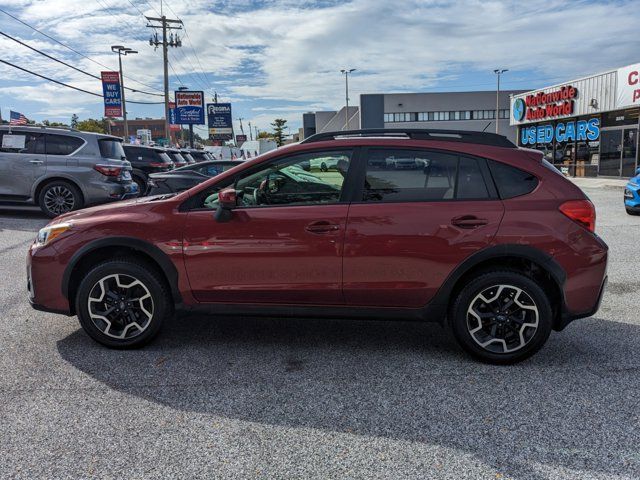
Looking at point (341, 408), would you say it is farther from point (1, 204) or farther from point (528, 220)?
point (1, 204)

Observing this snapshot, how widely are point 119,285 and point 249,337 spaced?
1.16m

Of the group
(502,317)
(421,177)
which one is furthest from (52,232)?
(502,317)

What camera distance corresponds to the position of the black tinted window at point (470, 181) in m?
3.89

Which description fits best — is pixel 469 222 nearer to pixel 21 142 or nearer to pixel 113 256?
pixel 113 256

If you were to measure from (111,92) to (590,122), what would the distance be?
29322 mm

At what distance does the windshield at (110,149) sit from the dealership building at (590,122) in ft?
69.8

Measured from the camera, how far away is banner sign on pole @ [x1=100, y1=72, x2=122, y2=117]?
35.3m

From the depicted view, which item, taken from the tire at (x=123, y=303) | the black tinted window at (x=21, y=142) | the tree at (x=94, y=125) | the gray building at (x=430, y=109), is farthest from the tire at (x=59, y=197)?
the tree at (x=94, y=125)

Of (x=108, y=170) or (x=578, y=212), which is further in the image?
(x=108, y=170)

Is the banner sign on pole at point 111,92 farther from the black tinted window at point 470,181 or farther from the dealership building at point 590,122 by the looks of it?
the black tinted window at point 470,181

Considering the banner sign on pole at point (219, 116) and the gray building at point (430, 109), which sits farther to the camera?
the gray building at point (430, 109)

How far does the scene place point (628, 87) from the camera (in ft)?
76.0

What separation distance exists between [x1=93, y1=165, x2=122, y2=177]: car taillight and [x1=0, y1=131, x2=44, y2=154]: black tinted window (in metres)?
1.24

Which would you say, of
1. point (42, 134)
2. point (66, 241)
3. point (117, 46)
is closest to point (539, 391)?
point (66, 241)
